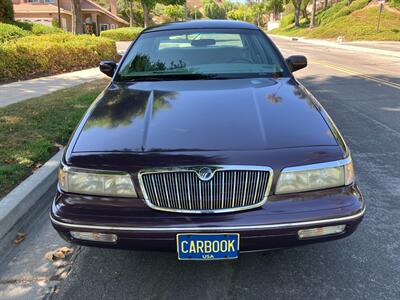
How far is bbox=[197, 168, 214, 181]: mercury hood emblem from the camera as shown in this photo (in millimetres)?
2553

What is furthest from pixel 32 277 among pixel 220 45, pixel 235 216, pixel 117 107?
pixel 220 45

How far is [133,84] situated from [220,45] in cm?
111

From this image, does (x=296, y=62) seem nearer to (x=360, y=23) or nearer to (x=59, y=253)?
(x=59, y=253)

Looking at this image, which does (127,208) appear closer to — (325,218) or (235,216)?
(235,216)

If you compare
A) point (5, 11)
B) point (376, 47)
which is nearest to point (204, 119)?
point (5, 11)

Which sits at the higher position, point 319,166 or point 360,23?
point 319,166

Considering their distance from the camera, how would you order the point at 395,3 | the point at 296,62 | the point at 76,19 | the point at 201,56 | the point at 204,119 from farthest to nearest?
the point at 395,3 < the point at 76,19 < the point at 296,62 < the point at 201,56 < the point at 204,119

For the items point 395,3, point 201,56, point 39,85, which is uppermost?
point 395,3

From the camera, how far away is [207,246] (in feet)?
8.48

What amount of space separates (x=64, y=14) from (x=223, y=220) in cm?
5055

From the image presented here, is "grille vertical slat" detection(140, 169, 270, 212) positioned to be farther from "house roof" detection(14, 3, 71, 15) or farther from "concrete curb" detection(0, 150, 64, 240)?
"house roof" detection(14, 3, 71, 15)

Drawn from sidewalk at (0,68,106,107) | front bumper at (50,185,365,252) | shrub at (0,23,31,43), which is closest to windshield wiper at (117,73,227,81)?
front bumper at (50,185,365,252)

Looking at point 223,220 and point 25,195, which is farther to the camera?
point 25,195

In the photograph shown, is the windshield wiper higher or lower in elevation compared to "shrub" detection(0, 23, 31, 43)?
higher
